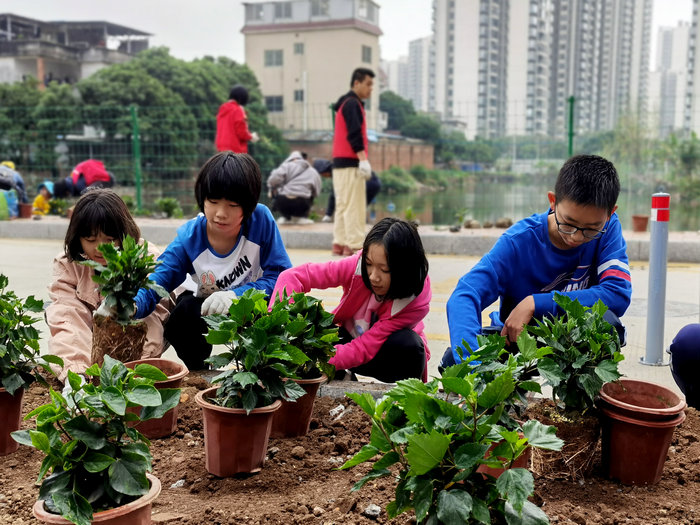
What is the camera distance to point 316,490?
2166 mm

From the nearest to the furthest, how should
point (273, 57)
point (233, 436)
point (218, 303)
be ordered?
point (233, 436) → point (218, 303) → point (273, 57)

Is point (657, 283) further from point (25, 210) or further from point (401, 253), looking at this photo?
point (25, 210)

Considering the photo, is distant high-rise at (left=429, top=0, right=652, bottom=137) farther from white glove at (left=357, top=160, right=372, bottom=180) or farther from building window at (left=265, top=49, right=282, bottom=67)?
white glove at (left=357, top=160, right=372, bottom=180)

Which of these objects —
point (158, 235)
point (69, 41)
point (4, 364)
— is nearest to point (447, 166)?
point (158, 235)

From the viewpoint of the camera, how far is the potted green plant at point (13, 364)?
2559 mm

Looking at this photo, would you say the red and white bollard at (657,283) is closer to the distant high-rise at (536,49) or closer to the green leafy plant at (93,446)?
the green leafy plant at (93,446)

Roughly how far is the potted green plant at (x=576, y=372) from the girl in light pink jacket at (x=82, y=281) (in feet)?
5.93

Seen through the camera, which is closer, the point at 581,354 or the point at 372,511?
the point at 372,511

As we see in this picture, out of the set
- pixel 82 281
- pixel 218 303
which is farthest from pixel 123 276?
pixel 82 281

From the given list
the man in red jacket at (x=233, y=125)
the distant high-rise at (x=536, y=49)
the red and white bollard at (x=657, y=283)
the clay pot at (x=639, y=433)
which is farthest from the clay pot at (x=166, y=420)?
the distant high-rise at (x=536, y=49)

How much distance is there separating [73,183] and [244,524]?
1102cm

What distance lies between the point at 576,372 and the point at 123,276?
5.41ft

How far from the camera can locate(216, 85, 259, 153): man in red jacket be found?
9.13m

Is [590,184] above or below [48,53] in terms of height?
below
